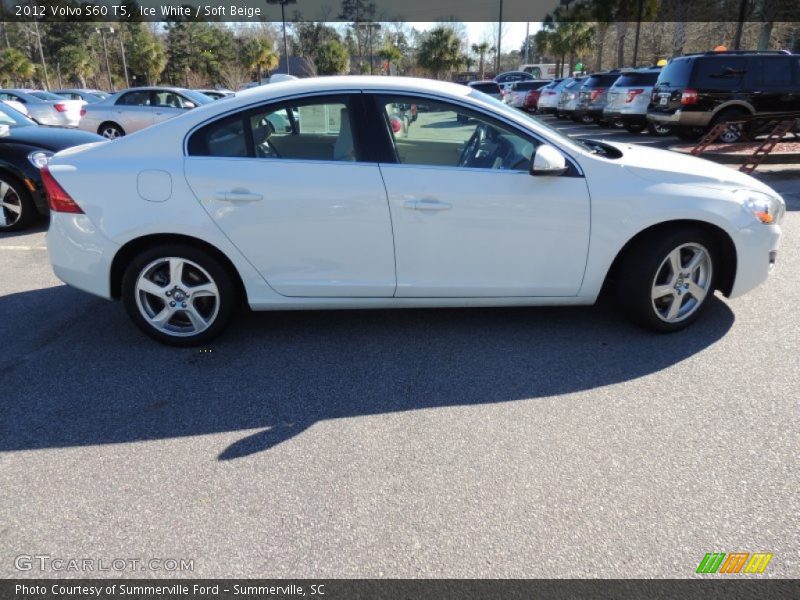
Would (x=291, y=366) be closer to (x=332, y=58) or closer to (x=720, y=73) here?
(x=720, y=73)

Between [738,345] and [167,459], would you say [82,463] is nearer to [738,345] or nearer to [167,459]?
[167,459]

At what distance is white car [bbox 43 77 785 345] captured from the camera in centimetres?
348

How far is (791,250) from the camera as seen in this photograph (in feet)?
18.6

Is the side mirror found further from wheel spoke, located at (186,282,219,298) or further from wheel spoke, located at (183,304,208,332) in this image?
wheel spoke, located at (183,304,208,332)

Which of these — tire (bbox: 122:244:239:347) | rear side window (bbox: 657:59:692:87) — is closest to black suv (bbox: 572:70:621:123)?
rear side window (bbox: 657:59:692:87)

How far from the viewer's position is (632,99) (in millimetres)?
15656

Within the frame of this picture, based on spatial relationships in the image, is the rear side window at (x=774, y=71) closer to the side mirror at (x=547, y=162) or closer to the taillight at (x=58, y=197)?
the side mirror at (x=547, y=162)

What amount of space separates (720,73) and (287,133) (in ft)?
39.3

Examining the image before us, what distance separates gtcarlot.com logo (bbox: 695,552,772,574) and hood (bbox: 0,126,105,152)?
7255mm

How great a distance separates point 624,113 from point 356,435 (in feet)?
51.1

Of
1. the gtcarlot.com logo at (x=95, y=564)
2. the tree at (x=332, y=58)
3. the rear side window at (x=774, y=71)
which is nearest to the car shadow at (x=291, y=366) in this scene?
the gtcarlot.com logo at (x=95, y=564)

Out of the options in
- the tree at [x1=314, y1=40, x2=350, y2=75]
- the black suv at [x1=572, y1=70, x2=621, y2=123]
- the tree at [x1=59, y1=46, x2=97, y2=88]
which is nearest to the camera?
the black suv at [x1=572, y1=70, x2=621, y2=123]

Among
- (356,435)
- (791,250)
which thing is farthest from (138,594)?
(791,250)

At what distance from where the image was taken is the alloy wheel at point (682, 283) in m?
3.76
